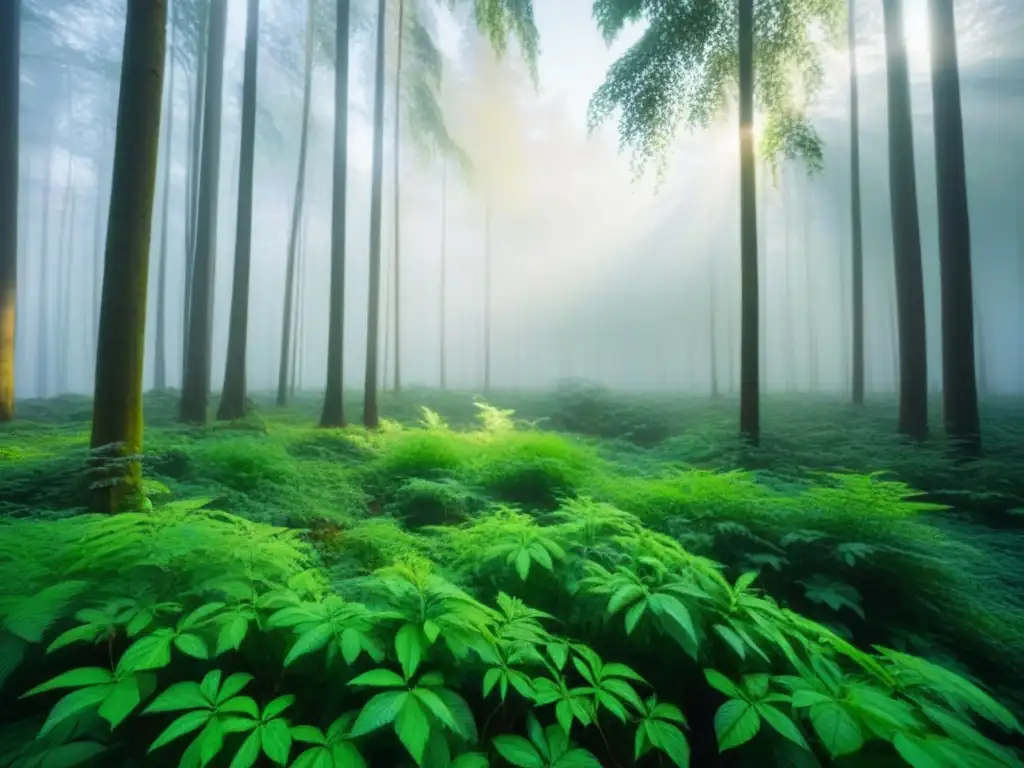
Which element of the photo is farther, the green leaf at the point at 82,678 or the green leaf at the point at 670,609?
the green leaf at the point at 670,609

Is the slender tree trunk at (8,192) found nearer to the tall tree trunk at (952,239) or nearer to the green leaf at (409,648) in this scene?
the green leaf at (409,648)

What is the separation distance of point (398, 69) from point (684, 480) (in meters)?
15.7

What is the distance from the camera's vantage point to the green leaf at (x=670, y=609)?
1.86 meters

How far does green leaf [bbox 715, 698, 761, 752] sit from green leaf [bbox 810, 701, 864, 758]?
20cm

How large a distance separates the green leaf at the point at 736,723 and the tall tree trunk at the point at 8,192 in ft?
43.2

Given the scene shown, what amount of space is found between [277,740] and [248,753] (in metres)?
0.09

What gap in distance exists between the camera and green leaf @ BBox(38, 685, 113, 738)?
1.33m

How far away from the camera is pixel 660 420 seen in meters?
14.1

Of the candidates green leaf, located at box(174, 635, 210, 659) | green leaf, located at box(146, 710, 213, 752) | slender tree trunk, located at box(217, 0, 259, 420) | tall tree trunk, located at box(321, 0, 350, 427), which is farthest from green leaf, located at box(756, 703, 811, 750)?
slender tree trunk, located at box(217, 0, 259, 420)

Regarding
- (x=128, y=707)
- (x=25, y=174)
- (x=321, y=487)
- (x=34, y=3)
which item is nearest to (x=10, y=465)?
(x=321, y=487)

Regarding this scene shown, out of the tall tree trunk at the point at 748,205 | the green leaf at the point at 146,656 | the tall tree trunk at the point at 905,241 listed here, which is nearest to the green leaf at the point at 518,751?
the green leaf at the point at 146,656

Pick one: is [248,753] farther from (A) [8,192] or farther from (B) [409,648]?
(A) [8,192]

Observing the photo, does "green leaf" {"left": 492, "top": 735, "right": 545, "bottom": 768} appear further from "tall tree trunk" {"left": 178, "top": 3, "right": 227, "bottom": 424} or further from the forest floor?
"tall tree trunk" {"left": 178, "top": 3, "right": 227, "bottom": 424}

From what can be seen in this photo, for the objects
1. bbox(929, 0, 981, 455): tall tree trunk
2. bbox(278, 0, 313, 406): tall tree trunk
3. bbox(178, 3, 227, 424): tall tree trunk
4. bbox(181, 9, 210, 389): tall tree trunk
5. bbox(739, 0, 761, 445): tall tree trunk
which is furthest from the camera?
bbox(278, 0, 313, 406): tall tree trunk
